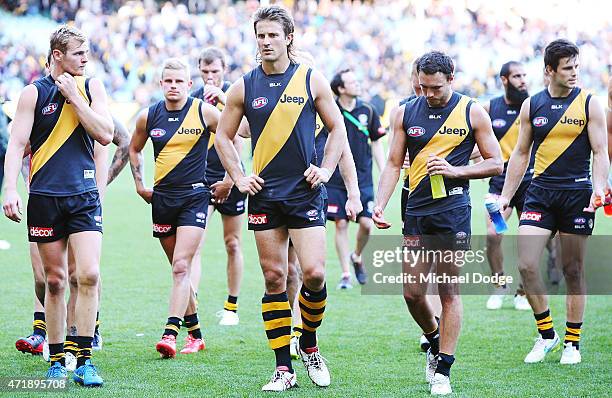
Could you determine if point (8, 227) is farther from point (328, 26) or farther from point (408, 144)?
point (328, 26)

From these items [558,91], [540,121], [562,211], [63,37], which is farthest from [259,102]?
[562,211]

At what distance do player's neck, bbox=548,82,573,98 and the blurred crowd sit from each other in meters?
21.9

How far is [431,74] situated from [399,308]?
404 centimetres

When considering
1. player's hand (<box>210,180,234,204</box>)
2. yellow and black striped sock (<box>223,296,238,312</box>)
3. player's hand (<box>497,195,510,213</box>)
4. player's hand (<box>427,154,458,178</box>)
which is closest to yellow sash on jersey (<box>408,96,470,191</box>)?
player's hand (<box>427,154,458,178</box>)

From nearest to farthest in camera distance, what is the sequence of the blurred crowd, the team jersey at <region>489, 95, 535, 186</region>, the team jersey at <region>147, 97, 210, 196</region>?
1. the team jersey at <region>147, 97, 210, 196</region>
2. the team jersey at <region>489, 95, 535, 186</region>
3. the blurred crowd

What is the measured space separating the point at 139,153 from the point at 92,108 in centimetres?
153

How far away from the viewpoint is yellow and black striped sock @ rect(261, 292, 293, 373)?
6484mm

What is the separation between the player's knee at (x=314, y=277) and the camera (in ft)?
21.0

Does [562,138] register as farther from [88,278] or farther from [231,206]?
[88,278]

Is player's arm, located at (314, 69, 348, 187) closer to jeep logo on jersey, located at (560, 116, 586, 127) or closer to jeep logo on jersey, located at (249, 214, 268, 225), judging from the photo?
jeep logo on jersey, located at (249, 214, 268, 225)

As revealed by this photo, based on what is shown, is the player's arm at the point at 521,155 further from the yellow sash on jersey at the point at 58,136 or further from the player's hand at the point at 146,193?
the yellow sash on jersey at the point at 58,136

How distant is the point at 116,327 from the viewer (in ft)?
28.9

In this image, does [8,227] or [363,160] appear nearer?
[363,160]

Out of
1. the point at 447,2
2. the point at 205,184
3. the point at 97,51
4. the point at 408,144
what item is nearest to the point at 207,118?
the point at 205,184
